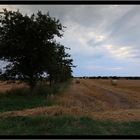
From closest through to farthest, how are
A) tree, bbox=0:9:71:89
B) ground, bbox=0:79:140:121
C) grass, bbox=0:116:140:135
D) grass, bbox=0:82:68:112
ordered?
grass, bbox=0:116:140:135 < ground, bbox=0:79:140:121 < grass, bbox=0:82:68:112 < tree, bbox=0:9:71:89

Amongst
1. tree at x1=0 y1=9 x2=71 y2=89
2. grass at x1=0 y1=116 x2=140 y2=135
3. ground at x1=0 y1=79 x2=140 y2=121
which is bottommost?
grass at x1=0 y1=116 x2=140 y2=135

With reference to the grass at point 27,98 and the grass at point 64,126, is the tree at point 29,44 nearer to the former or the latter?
the grass at point 27,98

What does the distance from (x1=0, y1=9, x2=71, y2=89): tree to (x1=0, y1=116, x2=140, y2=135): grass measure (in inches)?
415

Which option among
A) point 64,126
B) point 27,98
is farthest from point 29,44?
point 64,126

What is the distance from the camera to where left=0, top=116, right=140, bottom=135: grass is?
765 cm

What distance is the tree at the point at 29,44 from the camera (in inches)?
782

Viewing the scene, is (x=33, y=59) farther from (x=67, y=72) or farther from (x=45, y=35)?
(x=67, y=72)

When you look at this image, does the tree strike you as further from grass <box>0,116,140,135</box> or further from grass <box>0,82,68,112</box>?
grass <box>0,116,140,135</box>

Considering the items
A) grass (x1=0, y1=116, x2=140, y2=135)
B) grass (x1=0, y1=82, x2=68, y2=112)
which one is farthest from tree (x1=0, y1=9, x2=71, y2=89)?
grass (x1=0, y1=116, x2=140, y2=135)

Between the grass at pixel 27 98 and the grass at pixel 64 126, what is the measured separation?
4.48m

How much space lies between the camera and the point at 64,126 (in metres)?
8.46

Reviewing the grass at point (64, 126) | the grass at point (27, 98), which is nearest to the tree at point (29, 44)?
the grass at point (27, 98)

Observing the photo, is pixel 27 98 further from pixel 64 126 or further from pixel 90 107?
pixel 64 126

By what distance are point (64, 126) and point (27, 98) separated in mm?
9364
